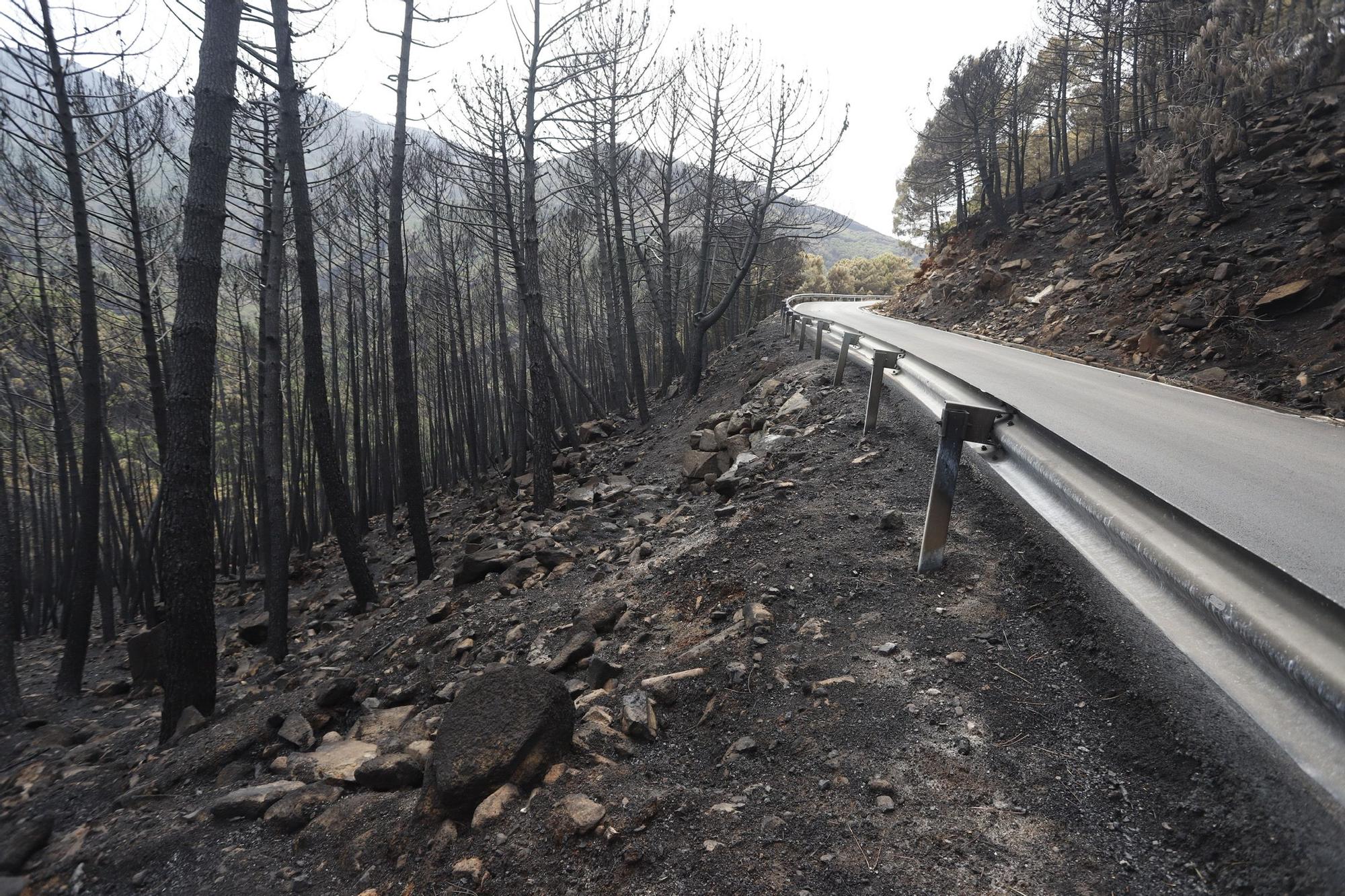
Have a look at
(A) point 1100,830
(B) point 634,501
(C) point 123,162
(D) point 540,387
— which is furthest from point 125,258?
(A) point 1100,830

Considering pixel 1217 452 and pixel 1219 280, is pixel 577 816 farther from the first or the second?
pixel 1219 280

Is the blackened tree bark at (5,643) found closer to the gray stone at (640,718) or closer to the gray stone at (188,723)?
the gray stone at (188,723)

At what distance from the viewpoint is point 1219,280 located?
1066cm

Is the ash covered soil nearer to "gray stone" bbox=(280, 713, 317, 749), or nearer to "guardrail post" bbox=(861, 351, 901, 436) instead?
"gray stone" bbox=(280, 713, 317, 749)

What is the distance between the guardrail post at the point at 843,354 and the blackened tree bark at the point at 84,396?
36.4 feet

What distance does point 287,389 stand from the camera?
64.4 ft

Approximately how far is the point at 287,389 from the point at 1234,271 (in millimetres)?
23003

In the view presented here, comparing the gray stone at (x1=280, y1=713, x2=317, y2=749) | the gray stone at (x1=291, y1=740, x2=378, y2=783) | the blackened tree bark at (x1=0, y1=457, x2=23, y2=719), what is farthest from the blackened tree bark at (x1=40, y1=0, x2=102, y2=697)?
Answer: the gray stone at (x1=291, y1=740, x2=378, y2=783)

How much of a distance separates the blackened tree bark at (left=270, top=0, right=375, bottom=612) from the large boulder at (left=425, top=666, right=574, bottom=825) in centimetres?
824

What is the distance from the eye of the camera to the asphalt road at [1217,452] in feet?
10.6

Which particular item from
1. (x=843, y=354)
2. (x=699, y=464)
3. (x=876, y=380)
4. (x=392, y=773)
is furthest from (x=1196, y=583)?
(x=843, y=354)

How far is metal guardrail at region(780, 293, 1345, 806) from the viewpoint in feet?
4.49

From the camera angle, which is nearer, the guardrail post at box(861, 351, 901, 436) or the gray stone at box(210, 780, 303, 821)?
the gray stone at box(210, 780, 303, 821)

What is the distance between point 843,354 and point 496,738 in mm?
6661
